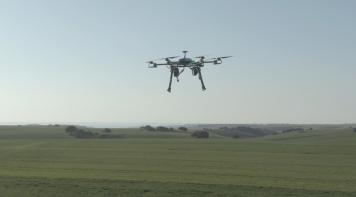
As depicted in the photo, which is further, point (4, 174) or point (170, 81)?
point (4, 174)

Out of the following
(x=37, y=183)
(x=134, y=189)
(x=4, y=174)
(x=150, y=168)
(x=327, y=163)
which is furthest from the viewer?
(x=327, y=163)

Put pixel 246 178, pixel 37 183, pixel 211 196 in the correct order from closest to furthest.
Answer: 1. pixel 211 196
2. pixel 37 183
3. pixel 246 178

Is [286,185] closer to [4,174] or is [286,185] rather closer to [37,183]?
[37,183]

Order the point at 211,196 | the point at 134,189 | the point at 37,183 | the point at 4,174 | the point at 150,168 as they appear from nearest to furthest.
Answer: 1. the point at 211,196
2. the point at 134,189
3. the point at 37,183
4. the point at 4,174
5. the point at 150,168

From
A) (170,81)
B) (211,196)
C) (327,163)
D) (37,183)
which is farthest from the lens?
(327,163)

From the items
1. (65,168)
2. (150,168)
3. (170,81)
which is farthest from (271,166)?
(170,81)

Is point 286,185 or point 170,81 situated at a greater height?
point 170,81

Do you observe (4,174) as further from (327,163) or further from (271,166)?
(327,163)

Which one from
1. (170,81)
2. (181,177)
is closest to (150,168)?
(181,177)

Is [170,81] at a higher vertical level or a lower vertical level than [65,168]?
higher
